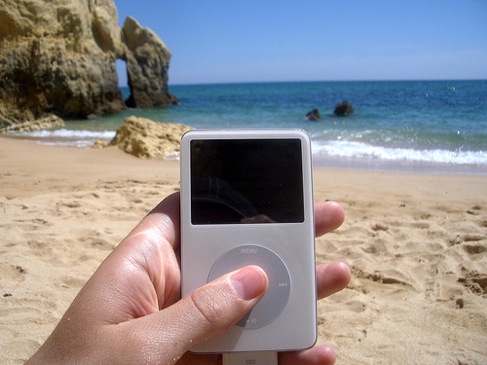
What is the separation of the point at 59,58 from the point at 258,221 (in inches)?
723

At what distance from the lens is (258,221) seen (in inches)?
62.2

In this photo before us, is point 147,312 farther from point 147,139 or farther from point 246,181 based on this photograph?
point 147,139

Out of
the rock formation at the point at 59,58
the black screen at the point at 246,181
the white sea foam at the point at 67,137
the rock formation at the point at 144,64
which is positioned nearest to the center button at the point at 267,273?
the black screen at the point at 246,181

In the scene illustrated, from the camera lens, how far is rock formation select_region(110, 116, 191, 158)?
8594mm

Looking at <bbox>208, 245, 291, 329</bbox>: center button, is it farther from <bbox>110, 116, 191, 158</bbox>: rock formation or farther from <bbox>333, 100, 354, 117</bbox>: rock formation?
<bbox>333, 100, 354, 117</bbox>: rock formation

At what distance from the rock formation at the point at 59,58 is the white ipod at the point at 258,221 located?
16436 millimetres

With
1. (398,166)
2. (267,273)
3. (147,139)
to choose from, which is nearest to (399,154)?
(398,166)

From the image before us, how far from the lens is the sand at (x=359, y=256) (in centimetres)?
248

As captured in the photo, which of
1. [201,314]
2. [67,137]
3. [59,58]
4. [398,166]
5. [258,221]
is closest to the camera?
[201,314]

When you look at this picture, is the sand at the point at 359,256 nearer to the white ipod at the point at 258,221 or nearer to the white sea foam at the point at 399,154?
the white ipod at the point at 258,221

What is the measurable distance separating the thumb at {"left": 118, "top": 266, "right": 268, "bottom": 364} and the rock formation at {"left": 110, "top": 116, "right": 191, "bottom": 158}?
23.9 feet

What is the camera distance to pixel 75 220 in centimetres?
416

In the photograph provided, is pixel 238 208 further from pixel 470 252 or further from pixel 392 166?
pixel 392 166

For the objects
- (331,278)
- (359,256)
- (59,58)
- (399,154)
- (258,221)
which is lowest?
(359,256)
